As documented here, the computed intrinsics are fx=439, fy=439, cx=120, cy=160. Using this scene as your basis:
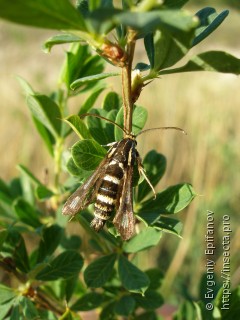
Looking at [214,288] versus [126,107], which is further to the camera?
[214,288]

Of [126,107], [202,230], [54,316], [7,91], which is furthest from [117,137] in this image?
[7,91]

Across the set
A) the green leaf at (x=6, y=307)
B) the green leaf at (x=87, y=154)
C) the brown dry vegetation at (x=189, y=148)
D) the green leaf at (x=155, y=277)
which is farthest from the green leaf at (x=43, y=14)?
the brown dry vegetation at (x=189, y=148)

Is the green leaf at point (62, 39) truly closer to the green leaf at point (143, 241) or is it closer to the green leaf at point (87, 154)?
the green leaf at point (87, 154)

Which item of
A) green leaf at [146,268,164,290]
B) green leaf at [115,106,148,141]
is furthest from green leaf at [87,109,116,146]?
green leaf at [146,268,164,290]

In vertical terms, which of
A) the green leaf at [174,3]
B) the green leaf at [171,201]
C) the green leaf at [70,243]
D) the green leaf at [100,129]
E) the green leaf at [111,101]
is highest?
the green leaf at [174,3]

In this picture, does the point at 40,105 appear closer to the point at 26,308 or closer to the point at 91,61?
the point at 91,61

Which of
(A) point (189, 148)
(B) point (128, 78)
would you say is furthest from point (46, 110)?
(A) point (189, 148)
